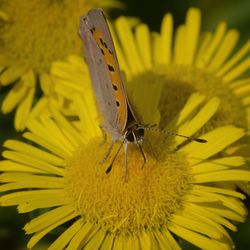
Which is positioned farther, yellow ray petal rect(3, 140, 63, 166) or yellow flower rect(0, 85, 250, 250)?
yellow ray petal rect(3, 140, 63, 166)

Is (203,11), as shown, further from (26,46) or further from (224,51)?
(26,46)

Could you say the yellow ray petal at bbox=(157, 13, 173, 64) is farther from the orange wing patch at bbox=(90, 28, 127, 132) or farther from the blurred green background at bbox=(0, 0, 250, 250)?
the orange wing patch at bbox=(90, 28, 127, 132)

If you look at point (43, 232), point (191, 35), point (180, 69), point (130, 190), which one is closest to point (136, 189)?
point (130, 190)

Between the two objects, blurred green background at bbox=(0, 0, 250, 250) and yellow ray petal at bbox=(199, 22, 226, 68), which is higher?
blurred green background at bbox=(0, 0, 250, 250)

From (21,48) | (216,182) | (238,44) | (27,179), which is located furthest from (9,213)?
(238,44)

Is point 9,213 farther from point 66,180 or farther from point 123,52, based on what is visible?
point 123,52

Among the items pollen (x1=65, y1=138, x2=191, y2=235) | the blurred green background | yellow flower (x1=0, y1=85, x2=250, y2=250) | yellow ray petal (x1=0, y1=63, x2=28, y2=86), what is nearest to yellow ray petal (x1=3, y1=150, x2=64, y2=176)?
yellow flower (x1=0, y1=85, x2=250, y2=250)
